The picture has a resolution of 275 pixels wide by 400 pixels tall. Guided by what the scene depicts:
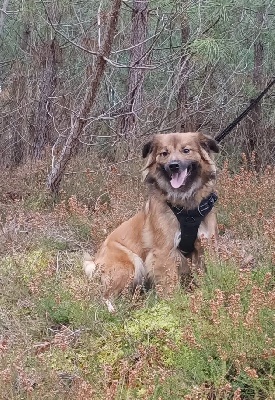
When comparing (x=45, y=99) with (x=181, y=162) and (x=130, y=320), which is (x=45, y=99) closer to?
(x=181, y=162)

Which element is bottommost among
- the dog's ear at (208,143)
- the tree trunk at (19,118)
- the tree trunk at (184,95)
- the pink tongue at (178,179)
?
the tree trunk at (19,118)

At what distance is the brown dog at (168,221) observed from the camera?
502cm

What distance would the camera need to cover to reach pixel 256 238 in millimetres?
5094

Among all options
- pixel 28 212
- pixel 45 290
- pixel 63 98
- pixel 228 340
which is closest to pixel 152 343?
pixel 228 340

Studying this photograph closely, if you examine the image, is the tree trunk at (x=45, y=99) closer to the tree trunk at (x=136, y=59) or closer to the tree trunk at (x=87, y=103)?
the tree trunk at (x=136, y=59)

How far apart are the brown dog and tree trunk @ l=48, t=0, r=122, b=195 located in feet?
6.09

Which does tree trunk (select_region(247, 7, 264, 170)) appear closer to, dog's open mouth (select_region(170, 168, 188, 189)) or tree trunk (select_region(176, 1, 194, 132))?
tree trunk (select_region(176, 1, 194, 132))

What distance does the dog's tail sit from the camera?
191 inches

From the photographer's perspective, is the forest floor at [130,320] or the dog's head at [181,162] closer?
the forest floor at [130,320]

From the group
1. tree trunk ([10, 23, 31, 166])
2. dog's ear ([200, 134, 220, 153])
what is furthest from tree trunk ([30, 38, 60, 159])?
dog's ear ([200, 134, 220, 153])

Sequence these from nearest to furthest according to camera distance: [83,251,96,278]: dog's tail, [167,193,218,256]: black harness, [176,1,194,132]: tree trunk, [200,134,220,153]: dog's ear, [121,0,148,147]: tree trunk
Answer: [83,251,96,278]: dog's tail
[167,193,218,256]: black harness
[200,134,220,153]: dog's ear
[121,0,148,147]: tree trunk
[176,1,194,132]: tree trunk

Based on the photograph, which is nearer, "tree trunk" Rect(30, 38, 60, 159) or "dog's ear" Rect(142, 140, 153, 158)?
"dog's ear" Rect(142, 140, 153, 158)

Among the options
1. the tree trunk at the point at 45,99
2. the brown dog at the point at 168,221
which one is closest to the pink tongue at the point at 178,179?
the brown dog at the point at 168,221

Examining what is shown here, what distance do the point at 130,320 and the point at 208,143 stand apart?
1900mm
